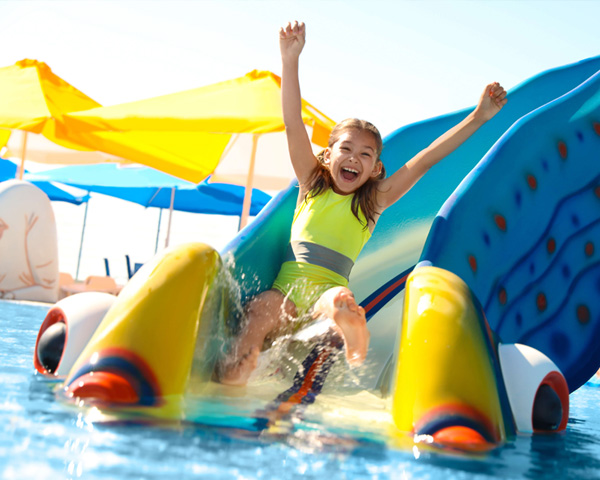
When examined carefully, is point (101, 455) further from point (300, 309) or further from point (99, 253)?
point (99, 253)

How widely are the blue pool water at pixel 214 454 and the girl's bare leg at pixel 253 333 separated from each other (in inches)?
20.4

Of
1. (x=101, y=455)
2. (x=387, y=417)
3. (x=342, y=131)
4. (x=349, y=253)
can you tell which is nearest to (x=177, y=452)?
(x=101, y=455)

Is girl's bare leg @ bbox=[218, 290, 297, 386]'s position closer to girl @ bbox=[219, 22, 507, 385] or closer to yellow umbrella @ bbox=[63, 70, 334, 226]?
girl @ bbox=[219, 22, 507, 385]

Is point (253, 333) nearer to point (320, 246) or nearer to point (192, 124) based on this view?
point (320, 246)

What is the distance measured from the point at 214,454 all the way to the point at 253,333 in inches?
36.4

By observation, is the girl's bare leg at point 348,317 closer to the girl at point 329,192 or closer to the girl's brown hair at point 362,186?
the girl at point 329,192

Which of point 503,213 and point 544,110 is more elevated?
point 544,110

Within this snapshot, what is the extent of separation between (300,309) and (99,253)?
14.5m

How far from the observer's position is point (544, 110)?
285 cm

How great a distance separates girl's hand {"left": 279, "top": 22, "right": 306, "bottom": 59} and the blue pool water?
132cm

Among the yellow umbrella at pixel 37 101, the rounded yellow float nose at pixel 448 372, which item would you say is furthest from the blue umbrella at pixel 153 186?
the rounded yellow float nose at pixel 448 372

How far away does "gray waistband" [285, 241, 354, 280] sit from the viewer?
246 cm

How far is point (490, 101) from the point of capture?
7.98 ft

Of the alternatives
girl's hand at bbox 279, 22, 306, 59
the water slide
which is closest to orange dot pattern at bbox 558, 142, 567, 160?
the water slide
